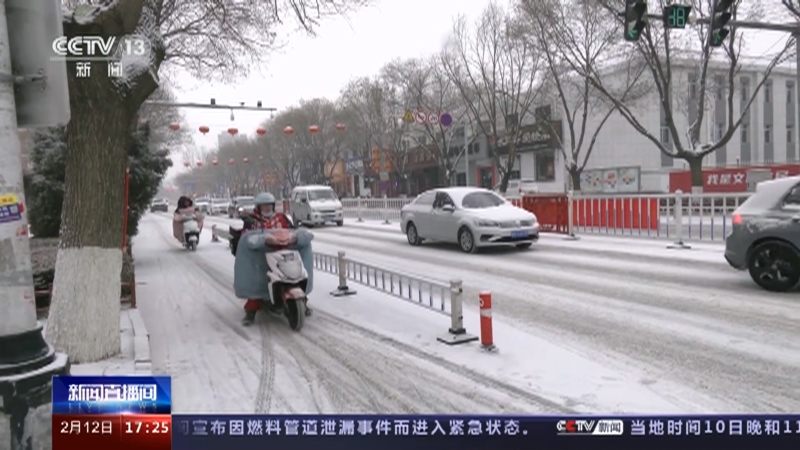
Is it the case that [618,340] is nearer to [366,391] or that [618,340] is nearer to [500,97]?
[366,391]

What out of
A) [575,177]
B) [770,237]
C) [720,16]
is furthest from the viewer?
[575,177]

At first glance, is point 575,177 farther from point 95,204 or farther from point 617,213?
point 95,204

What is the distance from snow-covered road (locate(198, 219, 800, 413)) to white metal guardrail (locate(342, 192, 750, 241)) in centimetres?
143

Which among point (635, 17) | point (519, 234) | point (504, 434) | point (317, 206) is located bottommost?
point (504, 434)

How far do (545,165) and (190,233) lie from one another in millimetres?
29406

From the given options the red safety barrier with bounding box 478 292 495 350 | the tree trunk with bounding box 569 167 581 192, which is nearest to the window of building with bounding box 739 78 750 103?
the tree trunk with bounding box 569 167 581 192

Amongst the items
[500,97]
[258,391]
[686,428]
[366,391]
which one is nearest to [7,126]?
[258,391]

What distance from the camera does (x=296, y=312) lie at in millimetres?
6980

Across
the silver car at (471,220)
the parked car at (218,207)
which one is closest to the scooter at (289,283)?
the silver car at (471,220)

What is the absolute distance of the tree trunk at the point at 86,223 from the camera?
208 inches

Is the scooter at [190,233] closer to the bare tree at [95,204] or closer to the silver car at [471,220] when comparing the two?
the silver car at [471,220]

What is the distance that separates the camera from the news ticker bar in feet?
10.2

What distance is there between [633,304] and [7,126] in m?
6.97

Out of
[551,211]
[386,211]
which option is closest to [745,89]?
[386,211]
